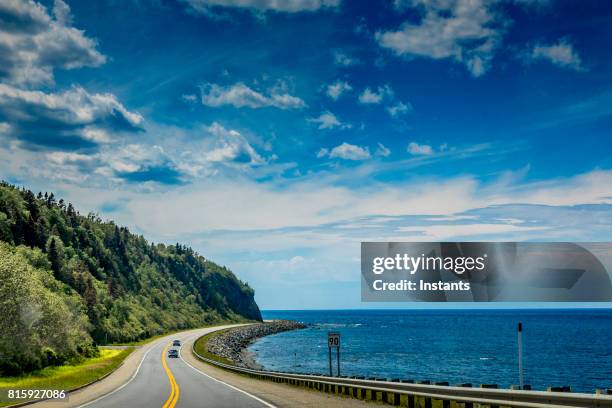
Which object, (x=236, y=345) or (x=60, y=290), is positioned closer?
(x=60, y=290)

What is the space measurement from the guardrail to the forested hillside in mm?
39627

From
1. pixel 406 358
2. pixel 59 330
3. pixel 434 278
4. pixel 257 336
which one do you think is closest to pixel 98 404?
pixel 434 278

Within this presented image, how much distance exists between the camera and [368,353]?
117 m

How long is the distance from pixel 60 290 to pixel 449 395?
98.6m

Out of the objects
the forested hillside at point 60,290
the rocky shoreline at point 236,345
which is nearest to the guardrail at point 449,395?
the forested hillside at point 60,290

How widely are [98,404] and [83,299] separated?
101m

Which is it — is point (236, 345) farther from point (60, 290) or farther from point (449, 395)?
point (449, 395)

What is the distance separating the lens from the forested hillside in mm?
57938

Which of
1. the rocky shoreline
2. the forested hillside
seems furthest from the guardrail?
the rocky shoreline

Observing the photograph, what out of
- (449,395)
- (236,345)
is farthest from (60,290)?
(449,395)

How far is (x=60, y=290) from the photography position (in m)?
103

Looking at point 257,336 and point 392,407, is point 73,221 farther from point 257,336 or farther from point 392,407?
point 392,407

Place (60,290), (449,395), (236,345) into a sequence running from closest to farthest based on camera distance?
1. (449,395)
2. (60,290)
3. (236,345)

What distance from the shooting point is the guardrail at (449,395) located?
11.5 meters
